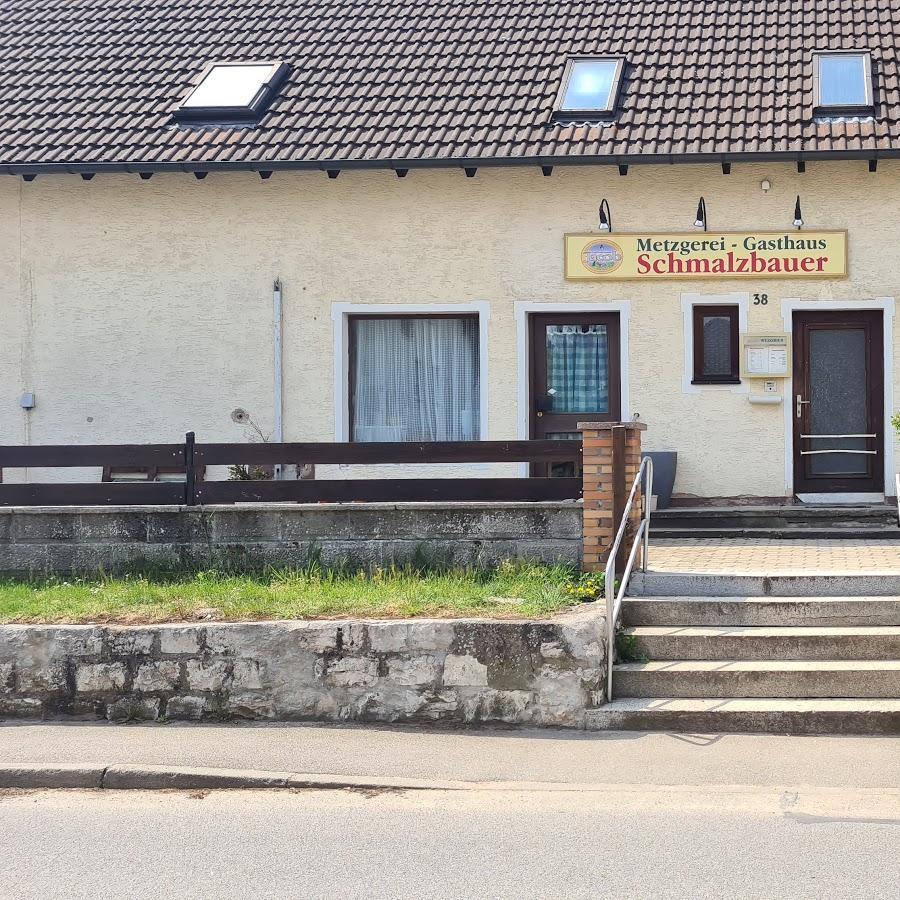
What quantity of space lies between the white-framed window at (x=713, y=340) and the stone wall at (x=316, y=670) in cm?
506

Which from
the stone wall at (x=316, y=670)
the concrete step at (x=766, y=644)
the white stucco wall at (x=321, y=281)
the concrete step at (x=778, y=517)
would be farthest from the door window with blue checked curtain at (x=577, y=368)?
the stone wall at (x=316, y=670)

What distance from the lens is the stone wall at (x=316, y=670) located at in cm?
747

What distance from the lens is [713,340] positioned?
12383mm

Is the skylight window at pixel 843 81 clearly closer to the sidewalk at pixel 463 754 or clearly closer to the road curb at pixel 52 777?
the sidewalk at pixel 463 754

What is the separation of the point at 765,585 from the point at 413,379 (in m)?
5.49

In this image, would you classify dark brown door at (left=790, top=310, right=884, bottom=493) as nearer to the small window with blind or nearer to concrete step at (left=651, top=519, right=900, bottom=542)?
the small window with blind

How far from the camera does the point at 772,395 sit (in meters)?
12.2

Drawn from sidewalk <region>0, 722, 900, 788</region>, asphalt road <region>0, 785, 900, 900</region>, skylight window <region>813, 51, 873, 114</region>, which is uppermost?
skylight window <region>813, 51, 873, 114</region>

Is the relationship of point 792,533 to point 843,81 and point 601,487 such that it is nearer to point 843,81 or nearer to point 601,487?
point 601,487

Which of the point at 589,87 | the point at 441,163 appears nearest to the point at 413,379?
the point at 441,163

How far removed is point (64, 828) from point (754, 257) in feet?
28.7

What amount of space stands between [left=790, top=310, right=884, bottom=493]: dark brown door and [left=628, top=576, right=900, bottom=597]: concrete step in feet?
13.1

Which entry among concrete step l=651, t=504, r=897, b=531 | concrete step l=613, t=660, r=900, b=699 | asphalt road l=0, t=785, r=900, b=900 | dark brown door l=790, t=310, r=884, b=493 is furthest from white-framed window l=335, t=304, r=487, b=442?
asphalt road l=0, t=785, r=900, b=900

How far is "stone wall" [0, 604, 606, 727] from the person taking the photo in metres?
7.47
